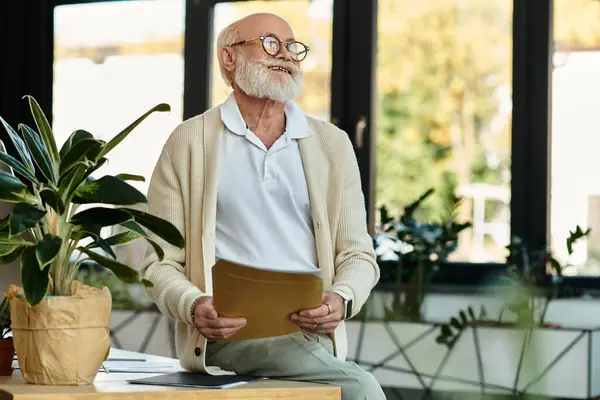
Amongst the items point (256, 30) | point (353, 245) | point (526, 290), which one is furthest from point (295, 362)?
point (526, 290)

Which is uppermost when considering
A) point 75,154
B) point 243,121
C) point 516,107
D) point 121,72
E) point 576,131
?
point 121,72

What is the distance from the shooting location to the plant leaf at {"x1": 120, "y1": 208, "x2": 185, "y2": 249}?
2.08 m

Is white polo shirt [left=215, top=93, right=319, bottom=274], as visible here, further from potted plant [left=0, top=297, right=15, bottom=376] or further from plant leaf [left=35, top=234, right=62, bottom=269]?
plant leaf [left=35, top=234, right=62, bottom=269]

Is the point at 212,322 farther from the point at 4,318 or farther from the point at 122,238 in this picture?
the point at 4,318

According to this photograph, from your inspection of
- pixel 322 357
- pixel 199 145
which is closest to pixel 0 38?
pixel 199 145

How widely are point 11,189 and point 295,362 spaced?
28.8 inches

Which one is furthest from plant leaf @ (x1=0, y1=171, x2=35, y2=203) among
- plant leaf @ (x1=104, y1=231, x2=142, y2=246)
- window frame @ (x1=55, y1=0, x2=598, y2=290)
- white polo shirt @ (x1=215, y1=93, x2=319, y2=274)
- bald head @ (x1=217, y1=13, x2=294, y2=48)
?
window frame @ (x1=55, y1=0, x2=598, y2=290)

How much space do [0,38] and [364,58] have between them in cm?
193

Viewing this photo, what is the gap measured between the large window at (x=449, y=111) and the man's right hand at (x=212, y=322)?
108 inches

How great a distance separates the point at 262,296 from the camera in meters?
2.13

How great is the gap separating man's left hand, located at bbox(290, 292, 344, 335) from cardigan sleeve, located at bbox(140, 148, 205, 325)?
0.88ft

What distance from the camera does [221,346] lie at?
2.44 m

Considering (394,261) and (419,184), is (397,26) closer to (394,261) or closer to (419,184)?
(419,184)

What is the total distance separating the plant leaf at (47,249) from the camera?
190 centimetres
